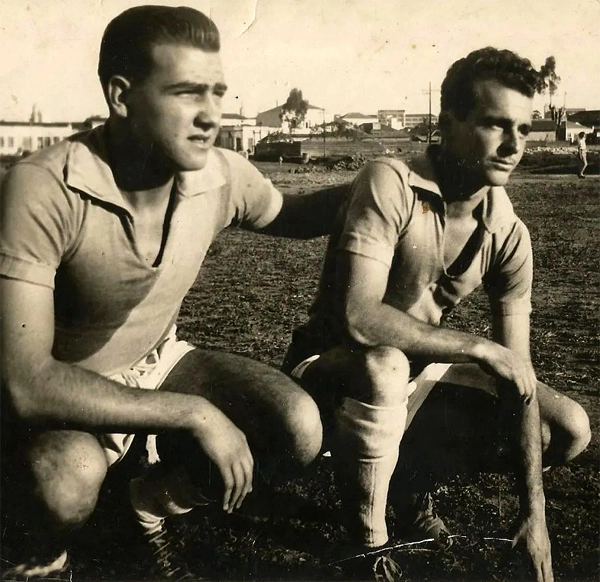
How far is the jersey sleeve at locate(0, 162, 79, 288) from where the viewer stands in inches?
80.0

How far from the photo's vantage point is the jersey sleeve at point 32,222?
2.03 metres

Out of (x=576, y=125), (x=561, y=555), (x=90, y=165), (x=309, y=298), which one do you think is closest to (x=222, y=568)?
(x=561, y=555)

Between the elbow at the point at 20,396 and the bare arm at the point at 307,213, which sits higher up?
the bare arm at the point at 307,213

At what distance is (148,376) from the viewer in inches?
100

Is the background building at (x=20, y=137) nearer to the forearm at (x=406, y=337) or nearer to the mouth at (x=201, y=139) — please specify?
the mouth at (x=201, y=139)

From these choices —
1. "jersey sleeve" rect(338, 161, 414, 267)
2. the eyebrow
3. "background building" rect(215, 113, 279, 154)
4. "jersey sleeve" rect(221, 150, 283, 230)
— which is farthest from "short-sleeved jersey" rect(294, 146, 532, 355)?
"background building" rect(215, 113, 279, 154)

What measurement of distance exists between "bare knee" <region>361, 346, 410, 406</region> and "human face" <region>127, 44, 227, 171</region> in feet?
2.53

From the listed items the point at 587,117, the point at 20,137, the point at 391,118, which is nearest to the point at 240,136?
the point at 391,118

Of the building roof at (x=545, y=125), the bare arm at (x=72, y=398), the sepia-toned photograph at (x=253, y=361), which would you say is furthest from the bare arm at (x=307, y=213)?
the building roof at (x=545, y=125)

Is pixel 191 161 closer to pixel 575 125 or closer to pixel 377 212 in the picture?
pixel 377 212

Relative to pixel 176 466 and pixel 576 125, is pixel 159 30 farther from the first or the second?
pixel 576 125

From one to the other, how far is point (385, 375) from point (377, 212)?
1.68 feet

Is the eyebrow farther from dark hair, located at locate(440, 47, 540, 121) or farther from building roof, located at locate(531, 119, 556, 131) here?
building roof, located at locate(531, 119, 556, 131)

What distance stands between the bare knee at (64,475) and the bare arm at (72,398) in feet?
0.21
